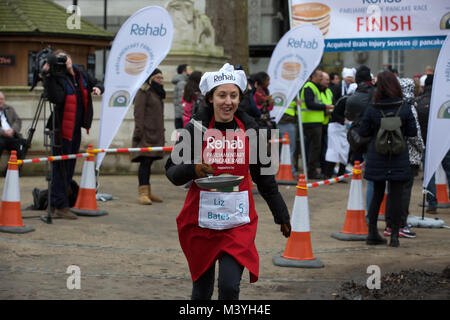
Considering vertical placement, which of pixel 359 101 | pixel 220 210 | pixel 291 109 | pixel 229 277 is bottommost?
pixel 229 277

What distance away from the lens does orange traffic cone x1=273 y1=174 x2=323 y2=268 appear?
329 inches

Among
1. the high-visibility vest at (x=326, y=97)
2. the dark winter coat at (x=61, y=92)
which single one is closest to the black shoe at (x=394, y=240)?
the dark winter coat at (x=61, y=92)

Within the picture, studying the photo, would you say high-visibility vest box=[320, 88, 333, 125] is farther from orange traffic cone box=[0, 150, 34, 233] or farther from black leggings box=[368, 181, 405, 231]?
orange traffic cone box=[0, 150, 34, 233]

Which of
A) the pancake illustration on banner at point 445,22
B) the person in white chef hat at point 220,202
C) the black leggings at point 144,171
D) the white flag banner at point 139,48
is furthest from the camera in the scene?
the pancake illustration on banner at point 445,22

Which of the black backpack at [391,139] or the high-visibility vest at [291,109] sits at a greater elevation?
the high-visibility vest at [291,109]

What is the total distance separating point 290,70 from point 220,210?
9.11m

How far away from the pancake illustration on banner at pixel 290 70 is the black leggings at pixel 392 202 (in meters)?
4.98

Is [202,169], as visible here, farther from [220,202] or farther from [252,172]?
[252,172]

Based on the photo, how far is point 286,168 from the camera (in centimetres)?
1509

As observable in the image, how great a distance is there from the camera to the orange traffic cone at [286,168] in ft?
49.4

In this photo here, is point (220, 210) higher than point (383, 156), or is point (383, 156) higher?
point (383, 156)

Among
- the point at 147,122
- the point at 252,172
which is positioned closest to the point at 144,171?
the point at 147,122

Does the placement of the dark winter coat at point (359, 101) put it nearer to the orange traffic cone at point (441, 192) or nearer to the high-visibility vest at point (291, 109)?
the orange traffic cone at point (441, 192)

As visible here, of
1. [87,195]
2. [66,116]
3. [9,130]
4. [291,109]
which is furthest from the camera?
[291,109]
